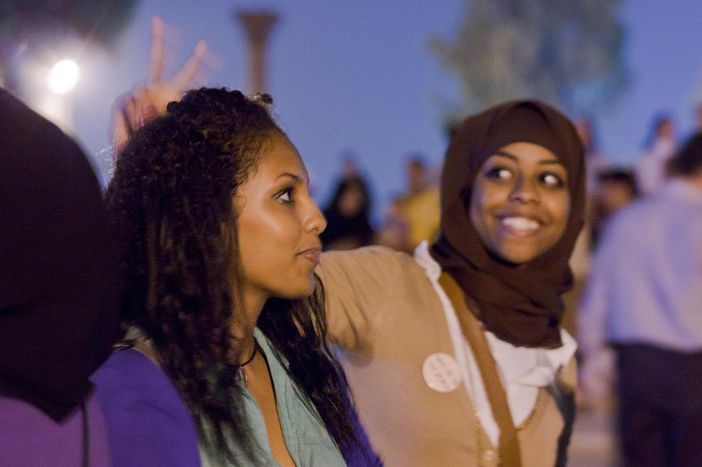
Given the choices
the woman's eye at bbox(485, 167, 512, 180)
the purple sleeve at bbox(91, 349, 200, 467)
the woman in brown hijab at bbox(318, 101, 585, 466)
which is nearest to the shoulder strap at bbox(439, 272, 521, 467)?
the woman in brown hijab at bbox(318, 101, 585, 466)

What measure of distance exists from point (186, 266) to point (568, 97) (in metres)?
30.4

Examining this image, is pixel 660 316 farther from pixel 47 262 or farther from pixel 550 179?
pixel 47 262

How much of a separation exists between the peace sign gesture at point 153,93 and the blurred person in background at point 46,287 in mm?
806

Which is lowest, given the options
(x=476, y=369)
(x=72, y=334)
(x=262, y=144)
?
(x=476, y=369)

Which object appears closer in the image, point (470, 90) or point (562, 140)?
point (562, 140)

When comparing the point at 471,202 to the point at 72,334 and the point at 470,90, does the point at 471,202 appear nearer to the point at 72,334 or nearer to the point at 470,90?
the point at 72,334

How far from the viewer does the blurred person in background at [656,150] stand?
31.9 feet

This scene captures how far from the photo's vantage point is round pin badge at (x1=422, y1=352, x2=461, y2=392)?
108 inches

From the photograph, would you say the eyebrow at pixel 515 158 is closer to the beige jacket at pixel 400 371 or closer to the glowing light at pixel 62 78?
the beige jacket at pixel 400 371

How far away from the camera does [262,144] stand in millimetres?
2098

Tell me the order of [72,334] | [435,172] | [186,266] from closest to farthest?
1. [72,334]
2. [186,266]
3. [435,172]

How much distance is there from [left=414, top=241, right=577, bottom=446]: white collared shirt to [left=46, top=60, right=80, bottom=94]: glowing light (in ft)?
17.8

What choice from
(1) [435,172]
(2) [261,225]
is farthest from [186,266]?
(1) [435,172]

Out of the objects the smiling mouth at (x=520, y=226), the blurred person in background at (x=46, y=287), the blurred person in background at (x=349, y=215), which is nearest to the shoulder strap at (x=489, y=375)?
the smiling mouth at (x=520, y=226)
